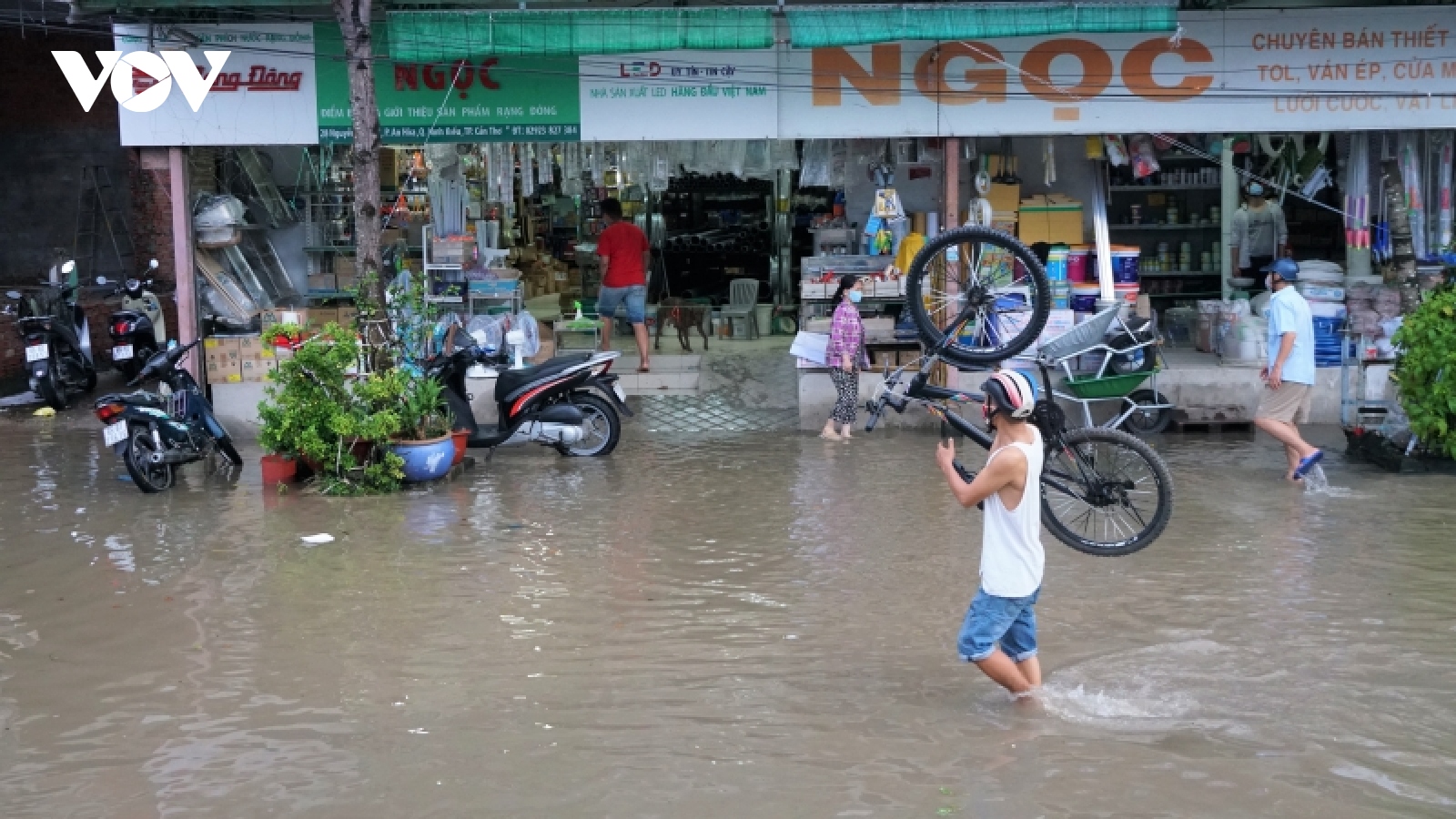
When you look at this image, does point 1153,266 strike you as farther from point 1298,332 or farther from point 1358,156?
point 1298,332

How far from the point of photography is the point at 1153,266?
16.3 m

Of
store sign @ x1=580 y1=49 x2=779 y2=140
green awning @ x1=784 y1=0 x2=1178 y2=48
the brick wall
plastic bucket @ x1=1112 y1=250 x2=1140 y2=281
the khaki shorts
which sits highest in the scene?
green awning @ x1=784 y1=0 x2=1178 y2=48

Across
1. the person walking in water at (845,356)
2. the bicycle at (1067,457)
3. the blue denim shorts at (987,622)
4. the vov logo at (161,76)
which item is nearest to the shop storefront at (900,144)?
the vov logo at (161,76)

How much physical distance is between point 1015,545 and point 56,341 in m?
12.0

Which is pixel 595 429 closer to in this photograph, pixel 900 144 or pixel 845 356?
pixel 845 356

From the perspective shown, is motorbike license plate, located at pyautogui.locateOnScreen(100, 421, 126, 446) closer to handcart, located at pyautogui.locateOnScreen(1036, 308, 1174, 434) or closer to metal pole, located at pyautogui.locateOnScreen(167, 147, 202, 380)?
metal pole, located at pyautogui.locateOnScreen(167, 147, 202, 380)

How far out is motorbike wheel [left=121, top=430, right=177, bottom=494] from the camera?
10430 mm

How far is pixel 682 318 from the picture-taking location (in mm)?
16500

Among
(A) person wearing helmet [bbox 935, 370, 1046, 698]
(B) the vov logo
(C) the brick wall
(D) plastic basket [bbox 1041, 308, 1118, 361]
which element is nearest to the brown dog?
(D) plastic basket [bbox 1041, 308, 1118, 361]

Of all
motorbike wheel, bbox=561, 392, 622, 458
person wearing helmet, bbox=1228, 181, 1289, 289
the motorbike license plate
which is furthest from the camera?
person wearing helmet, bbox=1228, 181, 1289, 289

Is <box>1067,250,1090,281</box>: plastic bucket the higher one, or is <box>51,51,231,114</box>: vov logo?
<box>51,51,231,114</box>: vov logo

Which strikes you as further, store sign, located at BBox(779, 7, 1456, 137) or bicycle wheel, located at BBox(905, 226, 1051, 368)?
store sign, located at BBox(779, 7, 1456, 137)

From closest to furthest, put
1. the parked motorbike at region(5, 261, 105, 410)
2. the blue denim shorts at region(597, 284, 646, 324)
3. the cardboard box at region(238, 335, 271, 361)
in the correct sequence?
the cardboard box at region(238, 335, 271, 361) < the parked motorbike at region(5, 261, 105, 410) < the blue denim shorts at region(597, 284, 646, 324)

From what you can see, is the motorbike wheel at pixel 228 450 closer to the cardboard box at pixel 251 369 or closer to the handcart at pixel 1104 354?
the cardboard box at pixel 251 369
